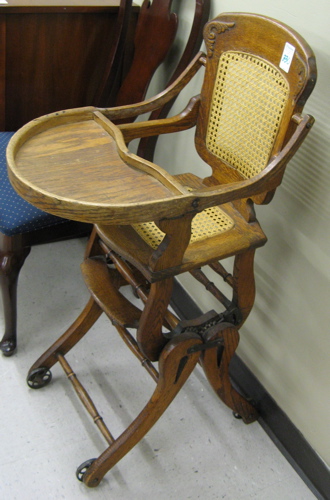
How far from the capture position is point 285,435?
5.47ft

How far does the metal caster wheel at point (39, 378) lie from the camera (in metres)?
1.72

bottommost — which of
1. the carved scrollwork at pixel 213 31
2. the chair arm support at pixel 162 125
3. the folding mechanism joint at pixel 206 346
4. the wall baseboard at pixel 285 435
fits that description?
the wall baseboard at pixel 285 435

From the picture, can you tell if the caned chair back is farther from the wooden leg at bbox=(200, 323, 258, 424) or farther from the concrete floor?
the concrete floor

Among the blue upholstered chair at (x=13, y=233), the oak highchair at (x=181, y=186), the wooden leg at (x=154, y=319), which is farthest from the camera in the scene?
the blue upholstered chair at (x=13, y=233)

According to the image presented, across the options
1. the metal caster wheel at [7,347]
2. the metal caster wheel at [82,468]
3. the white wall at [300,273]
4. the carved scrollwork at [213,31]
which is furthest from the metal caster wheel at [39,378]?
the carved scrollwork at [213,31]

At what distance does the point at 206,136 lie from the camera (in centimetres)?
148

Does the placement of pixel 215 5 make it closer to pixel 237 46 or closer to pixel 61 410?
pixel 237 46

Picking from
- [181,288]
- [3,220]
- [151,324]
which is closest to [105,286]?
[151,324]

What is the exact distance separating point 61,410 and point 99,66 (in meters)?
1.15

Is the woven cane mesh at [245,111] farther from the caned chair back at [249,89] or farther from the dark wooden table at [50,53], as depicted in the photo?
the dark wooden table at [50,53]

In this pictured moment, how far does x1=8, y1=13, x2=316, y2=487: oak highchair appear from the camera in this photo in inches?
44.3

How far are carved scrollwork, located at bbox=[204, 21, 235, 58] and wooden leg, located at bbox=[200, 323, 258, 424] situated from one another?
2.21ft

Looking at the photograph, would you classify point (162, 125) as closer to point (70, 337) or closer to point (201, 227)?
A: point (201, 227)

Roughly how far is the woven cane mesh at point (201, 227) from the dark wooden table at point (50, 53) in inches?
32.6
